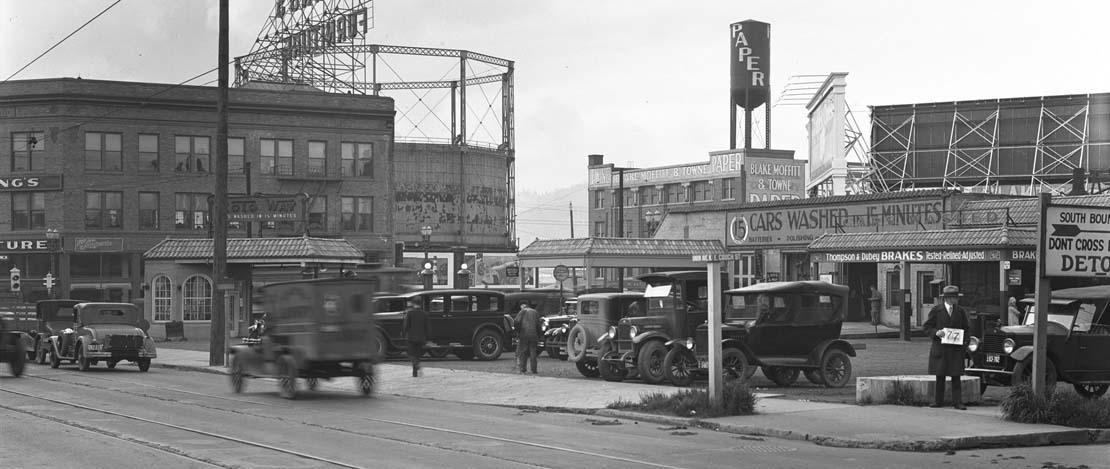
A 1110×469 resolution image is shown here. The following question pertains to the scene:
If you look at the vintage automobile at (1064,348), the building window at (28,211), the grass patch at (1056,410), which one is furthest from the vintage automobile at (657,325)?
the building window at (28,211)

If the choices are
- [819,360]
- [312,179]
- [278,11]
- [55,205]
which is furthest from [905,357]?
[278,11]

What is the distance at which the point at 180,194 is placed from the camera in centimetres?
6388

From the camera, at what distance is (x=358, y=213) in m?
67.9

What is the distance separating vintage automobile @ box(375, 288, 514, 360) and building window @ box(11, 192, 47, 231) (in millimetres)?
34300

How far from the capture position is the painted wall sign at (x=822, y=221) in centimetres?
4862

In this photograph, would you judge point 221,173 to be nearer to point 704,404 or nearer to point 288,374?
point 288,374

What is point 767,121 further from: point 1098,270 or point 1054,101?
point 1098,270

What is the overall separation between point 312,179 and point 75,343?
34.1 metres

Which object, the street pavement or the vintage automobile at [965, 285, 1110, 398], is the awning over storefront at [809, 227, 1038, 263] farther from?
the street pavement

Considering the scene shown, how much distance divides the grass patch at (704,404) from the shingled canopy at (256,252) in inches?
1273

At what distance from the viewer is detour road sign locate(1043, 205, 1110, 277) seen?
16.7m

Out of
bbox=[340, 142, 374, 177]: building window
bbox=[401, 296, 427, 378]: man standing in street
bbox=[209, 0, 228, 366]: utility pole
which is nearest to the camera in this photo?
bbox=[401, 296, 427, 378]: man standing in street

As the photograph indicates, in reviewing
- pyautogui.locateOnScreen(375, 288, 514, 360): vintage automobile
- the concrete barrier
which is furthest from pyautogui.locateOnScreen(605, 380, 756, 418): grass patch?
pyautogui.locateOnScreen(375, 288, 514, 360): vintage automobile

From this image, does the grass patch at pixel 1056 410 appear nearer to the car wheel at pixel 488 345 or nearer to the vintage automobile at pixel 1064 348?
the vintage automobile at pixel 1064 348
